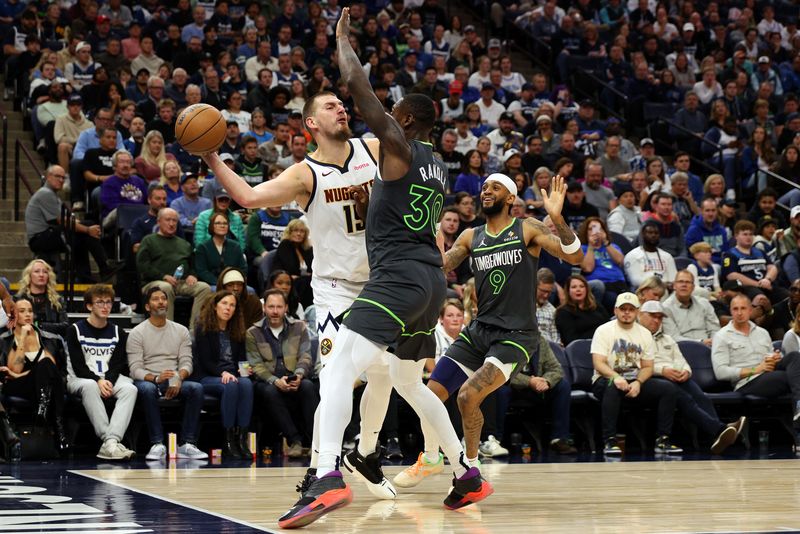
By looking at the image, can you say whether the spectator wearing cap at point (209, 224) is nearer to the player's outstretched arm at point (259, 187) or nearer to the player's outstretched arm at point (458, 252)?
the player's outstretched arm at point (458, 252)

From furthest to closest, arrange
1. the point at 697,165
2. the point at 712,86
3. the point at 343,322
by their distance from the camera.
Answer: the point at 712,86, the point at 697,165, the point at 343,322

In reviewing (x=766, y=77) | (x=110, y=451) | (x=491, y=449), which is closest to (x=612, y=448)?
(x=491, y=449)

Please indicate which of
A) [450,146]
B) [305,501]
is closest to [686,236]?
[450,146]

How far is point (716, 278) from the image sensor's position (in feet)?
44.7

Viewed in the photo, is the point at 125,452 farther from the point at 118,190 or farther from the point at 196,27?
the point at 196,27

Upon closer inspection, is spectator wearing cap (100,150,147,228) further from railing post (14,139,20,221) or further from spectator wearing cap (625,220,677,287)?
spectator wearing cap (625,220,677,287)

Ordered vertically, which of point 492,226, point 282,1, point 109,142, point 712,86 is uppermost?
point 282,1

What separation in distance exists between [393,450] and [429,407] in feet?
13.6

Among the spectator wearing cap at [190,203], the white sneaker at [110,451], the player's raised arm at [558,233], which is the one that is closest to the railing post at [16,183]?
the spectator wearing cap at [190,203]

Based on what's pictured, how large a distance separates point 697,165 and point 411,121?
13310 millimetres

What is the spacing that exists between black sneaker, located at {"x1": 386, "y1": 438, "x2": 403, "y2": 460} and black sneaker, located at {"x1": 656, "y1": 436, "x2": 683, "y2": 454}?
2.40 m

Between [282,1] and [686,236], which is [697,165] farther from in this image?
[282,1]

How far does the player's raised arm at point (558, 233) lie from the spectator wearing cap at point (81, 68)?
9.63 meters

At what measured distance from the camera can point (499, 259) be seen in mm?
7543
